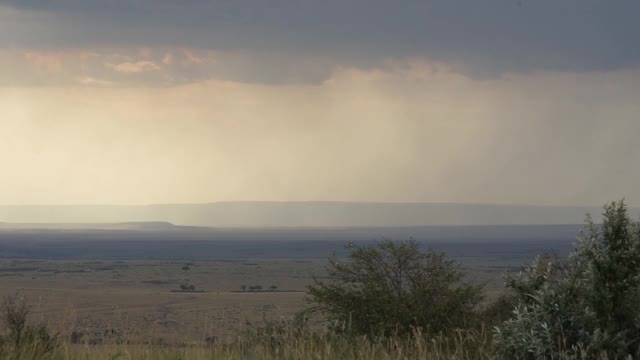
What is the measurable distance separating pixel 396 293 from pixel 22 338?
956 cm

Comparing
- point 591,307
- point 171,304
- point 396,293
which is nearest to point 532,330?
point 591,307

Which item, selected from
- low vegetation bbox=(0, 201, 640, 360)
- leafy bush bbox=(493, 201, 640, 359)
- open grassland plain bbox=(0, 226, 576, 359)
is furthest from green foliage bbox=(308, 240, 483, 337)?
leafy bush bbox=(493, 201, 640, 359)

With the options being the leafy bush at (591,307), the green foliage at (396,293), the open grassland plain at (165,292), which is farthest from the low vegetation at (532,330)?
Answer: the open grassland plain at (165,292)

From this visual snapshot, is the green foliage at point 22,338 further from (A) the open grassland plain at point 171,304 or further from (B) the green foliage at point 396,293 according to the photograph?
(B) the green foliage at point 396,293

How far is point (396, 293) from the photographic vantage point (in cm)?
2219

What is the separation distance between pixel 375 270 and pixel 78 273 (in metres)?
123

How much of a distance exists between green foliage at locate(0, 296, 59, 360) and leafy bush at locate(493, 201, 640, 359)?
20.9 feet

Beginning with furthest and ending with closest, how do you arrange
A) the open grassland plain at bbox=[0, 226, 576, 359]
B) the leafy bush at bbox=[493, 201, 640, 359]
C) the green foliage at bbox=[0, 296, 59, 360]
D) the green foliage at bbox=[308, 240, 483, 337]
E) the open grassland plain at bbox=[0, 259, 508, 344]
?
the open grassland plain at bbox=[0, 259, 508, 344] → the green foliage at bbox=[308, 240, 483, 337] → the open grassland plain at bbox=[0, 226, 576, 359] → the green foliage at bbox=[0, 296, 59, 360] → the leafy bush at bbox=[493, 201, 640, 359]

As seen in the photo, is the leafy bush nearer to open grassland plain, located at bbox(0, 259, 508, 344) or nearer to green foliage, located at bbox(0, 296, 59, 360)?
open grassland plain, located at bbox(0, 259, 508, 344)

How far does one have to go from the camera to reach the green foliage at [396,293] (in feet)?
67.9

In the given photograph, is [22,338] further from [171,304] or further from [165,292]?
[165,292]

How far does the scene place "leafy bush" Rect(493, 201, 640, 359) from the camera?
35.4 feet

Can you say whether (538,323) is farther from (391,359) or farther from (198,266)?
(198,266)

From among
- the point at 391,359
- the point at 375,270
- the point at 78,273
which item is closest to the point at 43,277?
the point at 78,273
